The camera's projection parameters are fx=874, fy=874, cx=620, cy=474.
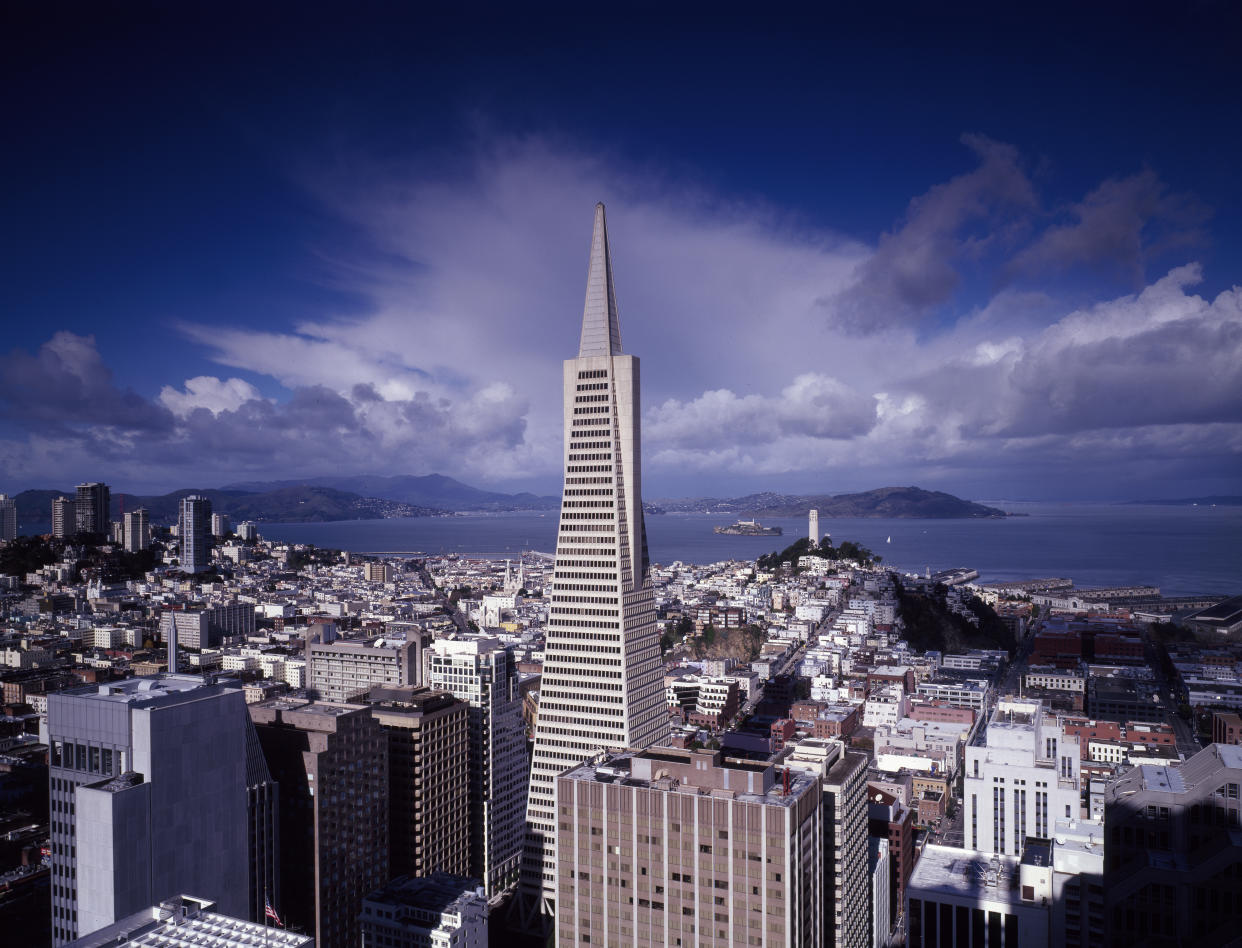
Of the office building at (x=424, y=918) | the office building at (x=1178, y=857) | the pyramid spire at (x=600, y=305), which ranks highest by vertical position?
the pyramid spire at (x=600, y=305)

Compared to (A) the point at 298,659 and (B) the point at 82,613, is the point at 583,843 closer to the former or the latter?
(A) the point at 298,659

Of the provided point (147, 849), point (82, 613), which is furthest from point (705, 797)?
point (82, 613)

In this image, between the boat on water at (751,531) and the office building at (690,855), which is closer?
the office building at (690,855)

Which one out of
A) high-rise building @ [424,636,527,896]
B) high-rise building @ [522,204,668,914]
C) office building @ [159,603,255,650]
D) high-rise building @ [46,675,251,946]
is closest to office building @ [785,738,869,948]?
high-rise building @ [522,204,668,914]

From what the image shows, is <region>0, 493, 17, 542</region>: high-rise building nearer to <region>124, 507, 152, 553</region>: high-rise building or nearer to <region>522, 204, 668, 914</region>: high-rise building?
<region>124, 507, 152, 553</region>: high-rise building

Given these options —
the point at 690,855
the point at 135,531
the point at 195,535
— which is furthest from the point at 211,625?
the point at 690,855

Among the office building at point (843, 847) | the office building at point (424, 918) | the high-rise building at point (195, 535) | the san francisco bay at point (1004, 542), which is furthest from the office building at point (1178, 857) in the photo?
the high-rise building at point (195, 535)

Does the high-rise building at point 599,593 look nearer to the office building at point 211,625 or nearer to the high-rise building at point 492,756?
the high-rise building at point 492,756
